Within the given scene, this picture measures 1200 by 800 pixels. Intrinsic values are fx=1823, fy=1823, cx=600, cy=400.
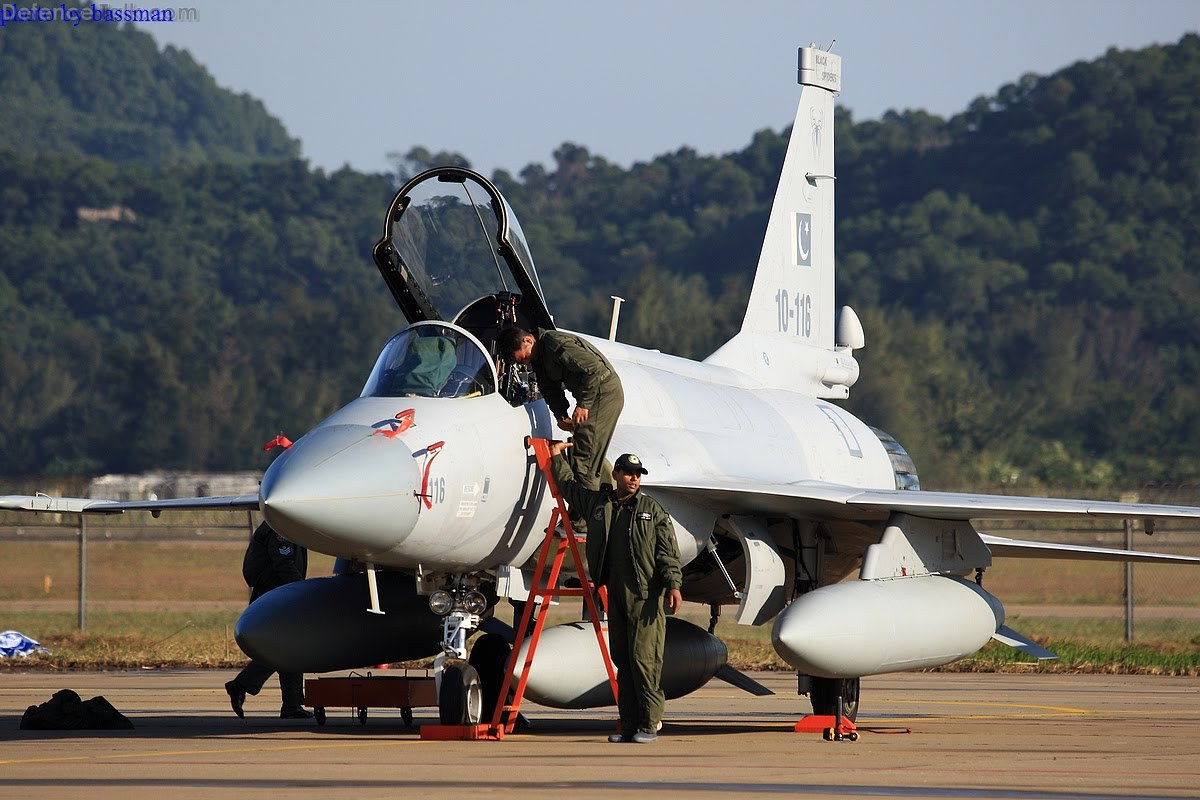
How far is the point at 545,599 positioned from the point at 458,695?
108 cm

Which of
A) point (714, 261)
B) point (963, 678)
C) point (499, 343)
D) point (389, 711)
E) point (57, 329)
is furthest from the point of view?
point (714, 261)

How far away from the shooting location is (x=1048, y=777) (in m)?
9.09

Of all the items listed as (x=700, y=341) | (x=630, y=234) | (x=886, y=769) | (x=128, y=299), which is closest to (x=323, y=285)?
→ (x=128, y=299)

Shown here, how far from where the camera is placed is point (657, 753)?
10.5 m

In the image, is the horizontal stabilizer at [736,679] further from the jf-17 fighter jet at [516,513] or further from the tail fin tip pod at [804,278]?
the tail fin tip pod at [804,278]

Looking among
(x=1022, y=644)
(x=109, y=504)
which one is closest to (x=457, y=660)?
(x=109, y=504)

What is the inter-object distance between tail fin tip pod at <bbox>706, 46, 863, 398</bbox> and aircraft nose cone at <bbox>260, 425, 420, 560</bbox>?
6.31 metres

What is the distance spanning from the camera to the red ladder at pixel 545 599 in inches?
464

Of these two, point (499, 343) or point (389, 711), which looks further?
point (389, 711)

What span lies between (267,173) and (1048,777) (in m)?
129

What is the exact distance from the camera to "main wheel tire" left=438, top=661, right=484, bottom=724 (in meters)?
11.6

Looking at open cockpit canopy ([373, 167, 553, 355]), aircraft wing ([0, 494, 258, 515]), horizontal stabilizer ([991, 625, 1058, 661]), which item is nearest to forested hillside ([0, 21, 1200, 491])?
horizontal stabilizer ([991, 625, 1058, 661])

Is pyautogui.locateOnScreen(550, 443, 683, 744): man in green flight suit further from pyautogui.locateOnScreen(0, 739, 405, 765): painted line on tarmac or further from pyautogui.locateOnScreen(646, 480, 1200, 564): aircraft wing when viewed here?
pyautogui.locateOnScreen(0, 739, 405, 765): painted line on tarmac

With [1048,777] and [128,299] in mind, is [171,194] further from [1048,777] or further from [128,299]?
[1048,777]
